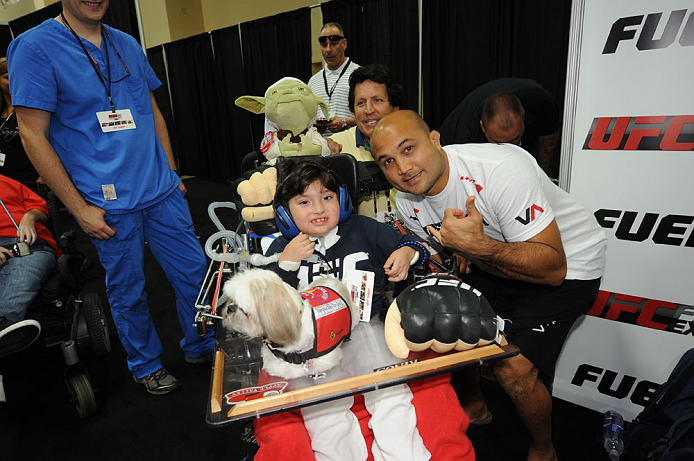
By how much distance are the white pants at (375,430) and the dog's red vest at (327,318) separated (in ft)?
0.67

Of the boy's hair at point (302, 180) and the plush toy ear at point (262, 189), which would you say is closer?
the boy's hair at point (302, 180)

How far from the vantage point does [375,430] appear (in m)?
1.20

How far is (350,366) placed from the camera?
3.89ft

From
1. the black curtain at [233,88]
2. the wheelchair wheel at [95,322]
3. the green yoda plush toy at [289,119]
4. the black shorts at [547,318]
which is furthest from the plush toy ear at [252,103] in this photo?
the black curtain at [233,88]

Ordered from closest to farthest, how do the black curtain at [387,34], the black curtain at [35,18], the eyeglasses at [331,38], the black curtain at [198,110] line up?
the eyeglasses at [331,38], the black curtain at [387,34], the black curtain at [35,18], the black curtain at [198,110]

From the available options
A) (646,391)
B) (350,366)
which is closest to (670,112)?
(646,391)

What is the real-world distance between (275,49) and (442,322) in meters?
6.84

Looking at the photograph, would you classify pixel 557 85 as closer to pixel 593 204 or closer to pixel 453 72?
pixel 453 72

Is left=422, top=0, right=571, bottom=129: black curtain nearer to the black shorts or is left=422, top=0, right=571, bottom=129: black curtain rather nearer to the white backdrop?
the white backdrop

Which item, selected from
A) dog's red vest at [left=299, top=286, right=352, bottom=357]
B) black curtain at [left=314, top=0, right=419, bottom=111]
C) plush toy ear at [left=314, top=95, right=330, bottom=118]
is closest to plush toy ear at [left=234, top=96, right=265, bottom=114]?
plush toy ear at [left=314, top=95, right=330, bottom=118]

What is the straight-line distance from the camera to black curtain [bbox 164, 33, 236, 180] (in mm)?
8430

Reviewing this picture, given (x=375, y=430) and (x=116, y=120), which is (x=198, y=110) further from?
(x=375, y=430)

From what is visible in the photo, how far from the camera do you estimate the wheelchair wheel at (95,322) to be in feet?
8.03

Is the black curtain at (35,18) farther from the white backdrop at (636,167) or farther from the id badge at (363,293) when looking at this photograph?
the white backdrop at (636,167)
